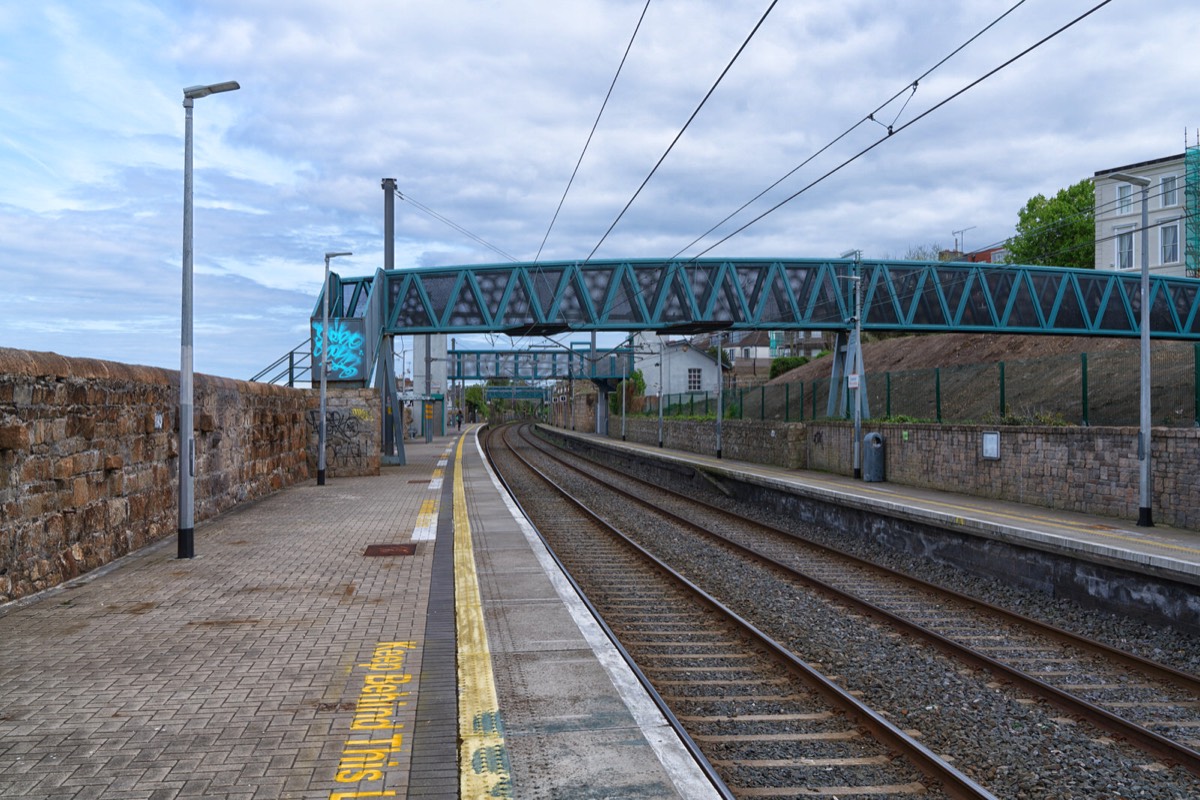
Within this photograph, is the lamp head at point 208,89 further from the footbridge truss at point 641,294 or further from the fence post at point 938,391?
the footbridge truss at point 641,294

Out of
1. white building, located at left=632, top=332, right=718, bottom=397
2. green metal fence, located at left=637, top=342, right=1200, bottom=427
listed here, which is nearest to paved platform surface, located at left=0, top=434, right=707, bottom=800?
green metal fence, located at left=637, top=342, right=1200, bottom=427

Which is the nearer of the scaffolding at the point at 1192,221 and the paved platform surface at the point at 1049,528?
the paved platform surface at the point at 1049,528

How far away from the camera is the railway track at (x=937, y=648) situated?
20.6 feet

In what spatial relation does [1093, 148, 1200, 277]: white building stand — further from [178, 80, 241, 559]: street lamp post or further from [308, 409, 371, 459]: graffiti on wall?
[178, 80, 241, 559]: street lamp post

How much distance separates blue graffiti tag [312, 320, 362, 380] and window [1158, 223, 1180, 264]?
152 feet

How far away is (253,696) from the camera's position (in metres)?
6.09

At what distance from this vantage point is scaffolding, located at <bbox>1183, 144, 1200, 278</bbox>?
1959 inches

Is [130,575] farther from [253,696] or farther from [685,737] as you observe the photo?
[685,737]

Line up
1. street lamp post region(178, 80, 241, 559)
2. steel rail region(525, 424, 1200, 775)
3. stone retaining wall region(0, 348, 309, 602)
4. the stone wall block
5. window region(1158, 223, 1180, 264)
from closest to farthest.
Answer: steel rail region(525, 424, 1200, 775) → the stone wall block → stone retaining wall region(0, 348, 309, 602) → street lamp post region(178, 80, 241, 559) → window region(1158, 223, 1180, 264)

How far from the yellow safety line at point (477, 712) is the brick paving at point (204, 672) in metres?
0.33

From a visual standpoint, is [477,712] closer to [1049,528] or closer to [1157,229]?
[1049,528]

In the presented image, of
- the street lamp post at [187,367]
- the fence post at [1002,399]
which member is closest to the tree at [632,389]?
the fence post at [1002,399]

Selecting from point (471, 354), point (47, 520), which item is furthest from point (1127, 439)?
point (471, 354)

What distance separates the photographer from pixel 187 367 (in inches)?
475
